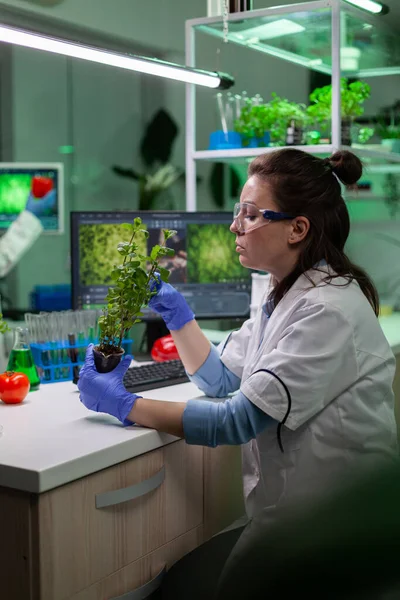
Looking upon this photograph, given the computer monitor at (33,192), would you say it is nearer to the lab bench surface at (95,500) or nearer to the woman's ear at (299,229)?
the lab bench surface at (95,500)

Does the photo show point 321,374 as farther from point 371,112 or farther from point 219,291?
point 371,112

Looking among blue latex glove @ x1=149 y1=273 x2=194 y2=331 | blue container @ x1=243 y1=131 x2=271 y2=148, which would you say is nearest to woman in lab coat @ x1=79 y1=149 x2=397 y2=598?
blue latex glove @ x1=149 y1=273 x2=194 y2=331

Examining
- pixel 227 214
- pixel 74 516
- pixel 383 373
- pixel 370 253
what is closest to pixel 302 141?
pixel 227 214

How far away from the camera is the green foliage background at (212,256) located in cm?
257

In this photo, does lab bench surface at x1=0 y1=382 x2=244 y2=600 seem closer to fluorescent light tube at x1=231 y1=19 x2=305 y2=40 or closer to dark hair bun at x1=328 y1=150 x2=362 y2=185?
dark hair bun at x1=328 y1=150 x2=362 y2=185

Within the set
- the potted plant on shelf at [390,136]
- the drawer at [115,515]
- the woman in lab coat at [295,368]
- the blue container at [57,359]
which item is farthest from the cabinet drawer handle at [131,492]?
the potted plant on shelf at [390,136]

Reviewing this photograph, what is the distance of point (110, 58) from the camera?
199cm

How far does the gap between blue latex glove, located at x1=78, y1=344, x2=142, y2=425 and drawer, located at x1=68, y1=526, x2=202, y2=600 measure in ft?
0.97

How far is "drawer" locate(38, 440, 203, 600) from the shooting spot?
53.6 inches

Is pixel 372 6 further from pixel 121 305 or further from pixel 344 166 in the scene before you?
pixel 121 305

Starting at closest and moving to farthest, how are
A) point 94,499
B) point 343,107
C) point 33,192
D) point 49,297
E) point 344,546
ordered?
point 344,546 < point 94,499 < point 343,107 < point 33,192 < point 49,297

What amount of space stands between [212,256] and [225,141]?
0.56 meters

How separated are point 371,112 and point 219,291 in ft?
4.44

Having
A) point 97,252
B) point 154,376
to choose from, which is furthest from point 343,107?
point 154,376
